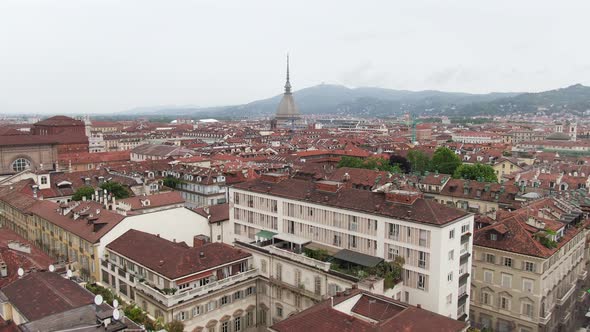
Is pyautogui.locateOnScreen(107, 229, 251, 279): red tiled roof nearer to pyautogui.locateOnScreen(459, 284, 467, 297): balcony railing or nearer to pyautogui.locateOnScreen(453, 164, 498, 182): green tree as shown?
pyautogui.locateOnScreen(459, 284, 467, 297): balcony railing

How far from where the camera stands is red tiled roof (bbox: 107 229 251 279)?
37.5 meters

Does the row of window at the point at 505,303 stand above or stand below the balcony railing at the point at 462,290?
below

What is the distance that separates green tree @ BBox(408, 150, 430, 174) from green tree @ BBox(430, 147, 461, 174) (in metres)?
2.47

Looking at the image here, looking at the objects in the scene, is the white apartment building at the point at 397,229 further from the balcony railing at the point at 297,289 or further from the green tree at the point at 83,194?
the green tree at the point at 83,194

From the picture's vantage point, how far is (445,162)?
9894cm

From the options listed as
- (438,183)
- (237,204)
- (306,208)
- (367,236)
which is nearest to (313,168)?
(438,183)

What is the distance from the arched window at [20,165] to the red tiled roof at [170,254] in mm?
65514

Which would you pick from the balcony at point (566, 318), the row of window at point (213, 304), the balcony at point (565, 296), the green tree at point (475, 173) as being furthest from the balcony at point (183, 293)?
the green tree at point (475, 173)

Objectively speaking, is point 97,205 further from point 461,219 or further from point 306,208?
point 461,219

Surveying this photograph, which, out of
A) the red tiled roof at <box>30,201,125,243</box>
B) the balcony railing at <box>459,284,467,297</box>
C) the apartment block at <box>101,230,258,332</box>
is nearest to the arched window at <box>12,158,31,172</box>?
the red tiled roof at <box>30,201,125,243</box>

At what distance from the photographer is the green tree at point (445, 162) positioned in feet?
320

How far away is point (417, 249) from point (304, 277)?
9690 mm

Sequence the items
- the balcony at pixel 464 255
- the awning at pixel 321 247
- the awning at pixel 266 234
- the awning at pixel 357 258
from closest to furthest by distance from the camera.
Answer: the awning at pixel 357 258 < the balcony at pixel 464 255 < the awning at pixel 321 247 < the awning at pixel 266 234

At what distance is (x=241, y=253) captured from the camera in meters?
42.2
